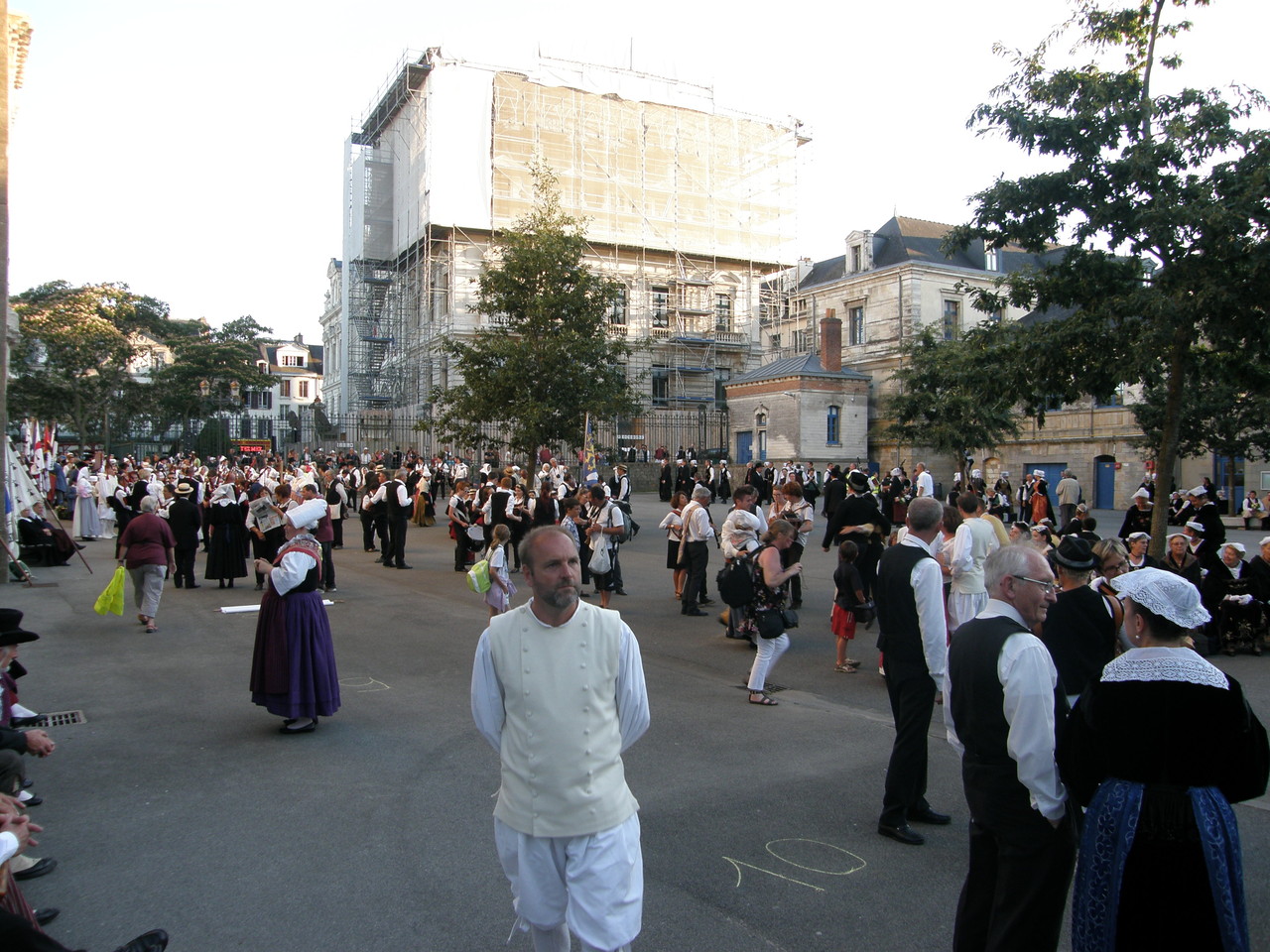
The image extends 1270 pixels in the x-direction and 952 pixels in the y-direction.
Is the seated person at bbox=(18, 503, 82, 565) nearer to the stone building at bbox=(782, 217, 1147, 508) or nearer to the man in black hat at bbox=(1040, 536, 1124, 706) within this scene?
the man in black hat at bbox=(1040, 536, 1124, 706)

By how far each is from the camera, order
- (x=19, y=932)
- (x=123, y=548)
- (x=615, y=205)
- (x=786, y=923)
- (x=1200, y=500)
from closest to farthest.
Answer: (x=19, y=932)
(x=786, y=923)
(x=123, y=548)
(x=1200, y=500)
(x=615, y=205)

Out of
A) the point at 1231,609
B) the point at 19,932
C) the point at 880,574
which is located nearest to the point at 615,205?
the point at 1231,609

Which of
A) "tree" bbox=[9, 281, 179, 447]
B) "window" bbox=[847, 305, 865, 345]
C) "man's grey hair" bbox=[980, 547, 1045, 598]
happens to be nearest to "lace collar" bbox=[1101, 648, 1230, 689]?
"man's grey hair" bbox=[980, 547, 1045, 598]

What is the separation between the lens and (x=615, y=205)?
48594mm

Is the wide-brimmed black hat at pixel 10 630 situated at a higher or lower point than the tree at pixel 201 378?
lower

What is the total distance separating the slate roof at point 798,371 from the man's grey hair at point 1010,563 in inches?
1555

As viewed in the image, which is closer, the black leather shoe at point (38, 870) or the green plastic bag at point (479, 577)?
the black leather shoe at point (38, 870)

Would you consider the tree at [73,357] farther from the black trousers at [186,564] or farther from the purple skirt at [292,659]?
the purple skirt at [292,659]

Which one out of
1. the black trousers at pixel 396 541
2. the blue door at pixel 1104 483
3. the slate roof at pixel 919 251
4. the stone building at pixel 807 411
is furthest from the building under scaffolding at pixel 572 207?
the black trousers at pixel 396 541

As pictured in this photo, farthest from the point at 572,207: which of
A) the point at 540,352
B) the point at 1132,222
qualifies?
the point at 1132,222

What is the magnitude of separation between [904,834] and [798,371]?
1530 inches

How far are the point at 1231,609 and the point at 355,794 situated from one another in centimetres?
941

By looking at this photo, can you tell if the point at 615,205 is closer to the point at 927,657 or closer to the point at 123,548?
the point at 123,548

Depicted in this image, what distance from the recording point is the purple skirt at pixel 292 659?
22.4 ft
